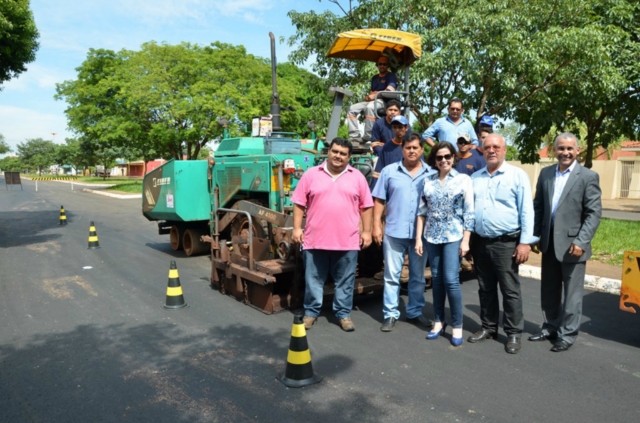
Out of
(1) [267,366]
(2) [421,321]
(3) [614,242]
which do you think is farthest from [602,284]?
(1) [267,366]

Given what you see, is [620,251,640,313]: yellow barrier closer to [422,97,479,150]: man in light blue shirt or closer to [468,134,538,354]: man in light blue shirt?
[468,134,538,354]: man in light blue shirt

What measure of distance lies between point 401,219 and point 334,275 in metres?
0.88

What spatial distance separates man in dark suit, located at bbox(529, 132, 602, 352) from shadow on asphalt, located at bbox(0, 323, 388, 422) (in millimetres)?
1970

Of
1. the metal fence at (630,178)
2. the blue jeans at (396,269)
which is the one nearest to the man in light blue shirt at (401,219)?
the blue jeans at (396,269)

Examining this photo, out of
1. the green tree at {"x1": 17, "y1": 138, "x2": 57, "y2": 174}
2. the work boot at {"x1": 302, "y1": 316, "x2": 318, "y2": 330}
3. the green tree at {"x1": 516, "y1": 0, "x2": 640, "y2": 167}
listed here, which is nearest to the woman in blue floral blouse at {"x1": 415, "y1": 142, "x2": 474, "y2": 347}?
the work boot at {"x1": 302, "y1": 316, "x2": 318, "y2": 330}

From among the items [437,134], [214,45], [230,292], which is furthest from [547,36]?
[214,45]

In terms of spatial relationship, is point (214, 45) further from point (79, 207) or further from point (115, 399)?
point (115, 399)

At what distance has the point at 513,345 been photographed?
173 inches

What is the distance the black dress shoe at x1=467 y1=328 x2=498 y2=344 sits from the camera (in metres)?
4.61

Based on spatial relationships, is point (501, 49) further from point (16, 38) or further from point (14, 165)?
point (14, 165)

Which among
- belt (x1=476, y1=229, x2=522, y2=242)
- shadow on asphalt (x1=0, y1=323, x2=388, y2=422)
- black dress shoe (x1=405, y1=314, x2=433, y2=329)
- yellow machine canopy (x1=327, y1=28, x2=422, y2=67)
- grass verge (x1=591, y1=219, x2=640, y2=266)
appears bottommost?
shadow on asphalt (x1=0, y1=323, x2=388, y2=422)

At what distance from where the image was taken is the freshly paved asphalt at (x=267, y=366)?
3.41 metres

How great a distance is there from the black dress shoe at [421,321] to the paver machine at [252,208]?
27.7 inches

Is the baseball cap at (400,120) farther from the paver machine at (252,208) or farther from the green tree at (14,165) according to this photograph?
the green tree at (14,165)
